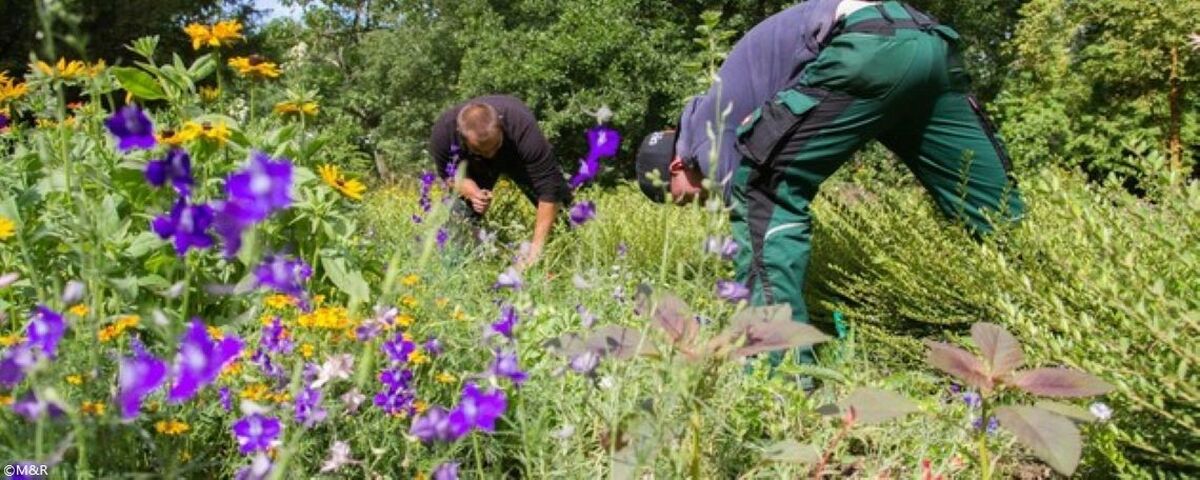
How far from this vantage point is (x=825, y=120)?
2.27 m

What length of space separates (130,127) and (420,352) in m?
0.83

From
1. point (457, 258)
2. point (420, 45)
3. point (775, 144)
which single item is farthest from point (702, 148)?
point (420, 45)

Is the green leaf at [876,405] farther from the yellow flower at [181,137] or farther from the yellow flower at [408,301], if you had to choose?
the yellow flower at [181,137]

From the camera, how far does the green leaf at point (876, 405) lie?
1.26 m

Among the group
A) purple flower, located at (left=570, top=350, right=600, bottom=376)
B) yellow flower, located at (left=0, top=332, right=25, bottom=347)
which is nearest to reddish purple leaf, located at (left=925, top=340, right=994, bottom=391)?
purple flower, located at (left=570, top=350, right=600, bottom=376)

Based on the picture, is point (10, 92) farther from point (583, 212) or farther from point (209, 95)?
point (583, 212)

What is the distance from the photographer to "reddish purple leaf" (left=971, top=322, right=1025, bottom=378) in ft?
4.30

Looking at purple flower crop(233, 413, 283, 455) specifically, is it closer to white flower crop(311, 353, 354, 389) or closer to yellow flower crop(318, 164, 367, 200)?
white flower crop(311, 353, 354, 389)

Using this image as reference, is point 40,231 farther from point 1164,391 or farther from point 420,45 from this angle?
point 420,45

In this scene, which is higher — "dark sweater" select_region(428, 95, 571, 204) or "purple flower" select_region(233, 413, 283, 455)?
"purple flower" select_region(233, 413, 283, 455)

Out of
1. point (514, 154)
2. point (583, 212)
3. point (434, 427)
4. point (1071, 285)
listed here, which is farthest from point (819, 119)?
point (514, 154)

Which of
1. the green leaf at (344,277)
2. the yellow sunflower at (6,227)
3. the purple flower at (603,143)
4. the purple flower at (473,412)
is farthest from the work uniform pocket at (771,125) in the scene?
the yellow sunflower at (6,227)

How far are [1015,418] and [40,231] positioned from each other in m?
1.71

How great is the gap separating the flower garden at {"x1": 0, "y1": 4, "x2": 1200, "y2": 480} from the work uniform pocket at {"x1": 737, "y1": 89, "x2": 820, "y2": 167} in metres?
0.46
